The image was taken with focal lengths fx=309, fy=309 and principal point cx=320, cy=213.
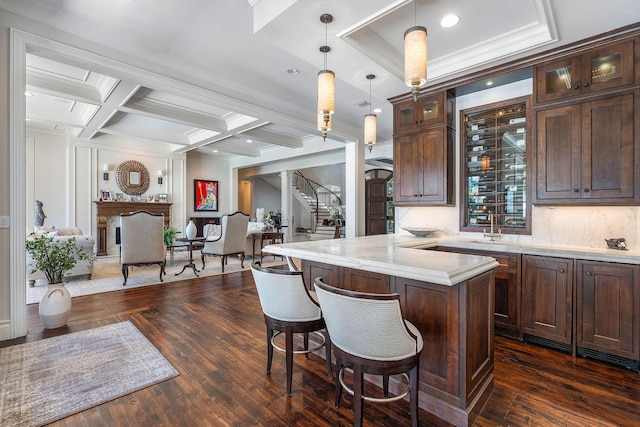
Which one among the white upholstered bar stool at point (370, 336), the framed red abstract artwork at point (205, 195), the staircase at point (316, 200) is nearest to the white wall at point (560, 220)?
the white upholstered bar stool at point (370, 336)

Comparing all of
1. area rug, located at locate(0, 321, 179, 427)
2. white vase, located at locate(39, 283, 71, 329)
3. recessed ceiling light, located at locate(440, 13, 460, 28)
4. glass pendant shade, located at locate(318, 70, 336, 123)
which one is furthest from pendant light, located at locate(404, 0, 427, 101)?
white vase, located at locate(39, 283, 71, 329)

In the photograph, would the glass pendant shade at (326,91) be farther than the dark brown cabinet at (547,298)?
No

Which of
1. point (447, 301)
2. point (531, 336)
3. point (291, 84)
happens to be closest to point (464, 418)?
point (447, 301)

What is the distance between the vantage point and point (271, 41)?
2.78 meters

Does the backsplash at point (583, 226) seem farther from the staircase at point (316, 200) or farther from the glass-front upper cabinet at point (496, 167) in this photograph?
the staircase at point (316, 200)

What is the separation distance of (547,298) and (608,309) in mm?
402

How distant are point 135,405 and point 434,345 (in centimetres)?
190

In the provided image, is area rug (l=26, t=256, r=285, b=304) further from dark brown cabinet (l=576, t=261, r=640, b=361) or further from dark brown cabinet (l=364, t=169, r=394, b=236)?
dark brown cabinet (l=576, t=261, r=640, b=361)

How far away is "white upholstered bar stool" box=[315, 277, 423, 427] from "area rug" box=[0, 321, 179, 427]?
4.92 ft

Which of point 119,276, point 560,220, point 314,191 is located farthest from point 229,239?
point 314,191

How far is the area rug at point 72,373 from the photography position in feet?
6.24

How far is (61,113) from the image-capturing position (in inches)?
246

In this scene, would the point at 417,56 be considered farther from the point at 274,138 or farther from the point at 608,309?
the point at 274,138

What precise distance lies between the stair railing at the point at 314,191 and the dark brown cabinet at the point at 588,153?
10.4m
